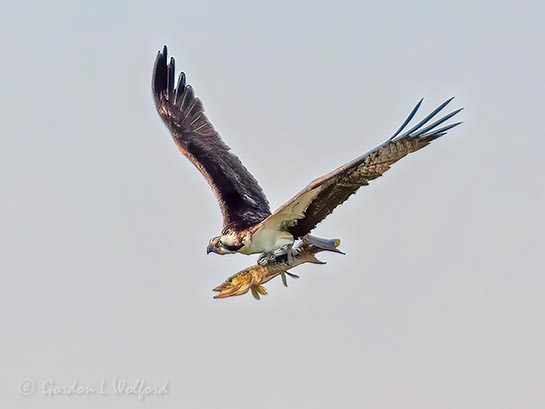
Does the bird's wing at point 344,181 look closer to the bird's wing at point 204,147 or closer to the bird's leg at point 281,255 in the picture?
the bird's leg at point 281,255

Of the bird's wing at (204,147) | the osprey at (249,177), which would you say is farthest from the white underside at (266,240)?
the bird's wing at (204,147)

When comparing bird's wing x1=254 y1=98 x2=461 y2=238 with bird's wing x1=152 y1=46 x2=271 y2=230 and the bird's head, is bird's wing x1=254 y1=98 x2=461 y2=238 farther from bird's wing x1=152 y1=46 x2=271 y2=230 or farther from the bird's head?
bird's wing x1=152 y1=46 x2=271 y2=230

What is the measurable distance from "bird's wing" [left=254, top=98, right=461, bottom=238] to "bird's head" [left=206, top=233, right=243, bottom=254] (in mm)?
743

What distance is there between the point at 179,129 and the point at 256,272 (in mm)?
7515

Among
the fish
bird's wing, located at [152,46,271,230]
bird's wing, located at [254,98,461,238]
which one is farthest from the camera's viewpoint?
bird's wing, located at [152,46,271,230]

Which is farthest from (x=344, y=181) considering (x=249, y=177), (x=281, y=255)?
(x=249, y=177)

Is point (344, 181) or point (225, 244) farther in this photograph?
point (225, 244)

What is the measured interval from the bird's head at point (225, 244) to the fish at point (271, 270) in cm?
79

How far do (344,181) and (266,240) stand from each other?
2.57 metres

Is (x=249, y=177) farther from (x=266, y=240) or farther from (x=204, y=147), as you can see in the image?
(x=266, y=240)

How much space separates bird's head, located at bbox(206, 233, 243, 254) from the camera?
26141mm

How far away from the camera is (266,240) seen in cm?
2573

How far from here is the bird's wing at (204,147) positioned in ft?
95.7

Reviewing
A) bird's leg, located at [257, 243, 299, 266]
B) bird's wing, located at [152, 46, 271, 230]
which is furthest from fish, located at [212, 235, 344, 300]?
bird's wing, located at [152, 46, 271, 230]
